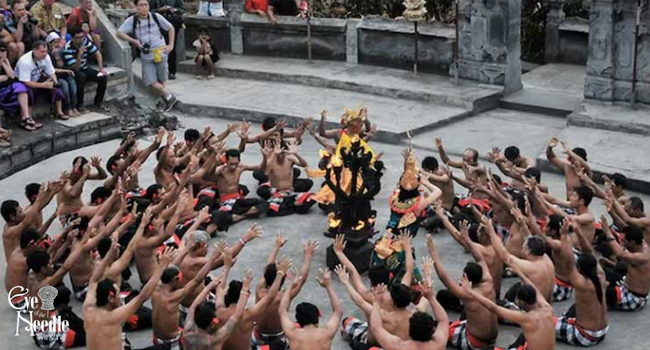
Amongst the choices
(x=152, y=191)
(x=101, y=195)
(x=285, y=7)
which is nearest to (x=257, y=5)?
(x=285, y=7)

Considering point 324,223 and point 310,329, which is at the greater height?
point 310,329

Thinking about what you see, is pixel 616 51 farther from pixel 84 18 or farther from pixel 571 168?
pixel 84 18

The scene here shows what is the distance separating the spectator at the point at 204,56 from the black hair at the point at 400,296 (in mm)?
11437

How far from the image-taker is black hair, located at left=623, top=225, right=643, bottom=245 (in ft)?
35.6

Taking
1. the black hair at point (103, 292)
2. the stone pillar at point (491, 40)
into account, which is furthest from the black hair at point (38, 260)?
the stone pillar at point (491, 40)

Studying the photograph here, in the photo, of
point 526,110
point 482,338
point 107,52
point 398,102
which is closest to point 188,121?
point 107,52

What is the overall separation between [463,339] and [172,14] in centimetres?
1171

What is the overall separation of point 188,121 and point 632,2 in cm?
750

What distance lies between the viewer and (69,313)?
34.0 ft

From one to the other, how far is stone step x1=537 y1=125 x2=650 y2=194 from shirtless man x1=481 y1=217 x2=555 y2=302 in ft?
14.2

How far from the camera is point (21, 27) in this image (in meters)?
16.8

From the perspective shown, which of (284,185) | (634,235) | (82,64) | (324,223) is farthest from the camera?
(82,64)

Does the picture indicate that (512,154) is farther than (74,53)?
No

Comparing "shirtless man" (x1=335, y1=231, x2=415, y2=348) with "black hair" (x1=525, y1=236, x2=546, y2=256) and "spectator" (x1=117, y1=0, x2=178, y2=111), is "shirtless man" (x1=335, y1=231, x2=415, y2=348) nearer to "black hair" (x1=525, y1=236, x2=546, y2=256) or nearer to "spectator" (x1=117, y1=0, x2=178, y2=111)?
"black hair" (x1=525, y1=236, x2=546, y2=256)
